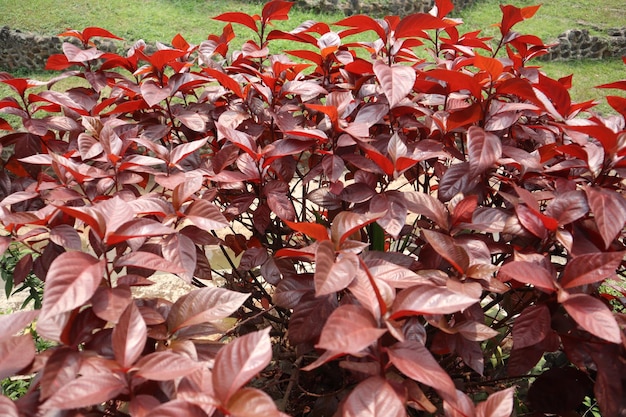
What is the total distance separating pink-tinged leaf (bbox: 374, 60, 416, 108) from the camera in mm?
879

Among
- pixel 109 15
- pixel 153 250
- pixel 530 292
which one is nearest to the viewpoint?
pixel 153 250

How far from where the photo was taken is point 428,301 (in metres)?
0.60

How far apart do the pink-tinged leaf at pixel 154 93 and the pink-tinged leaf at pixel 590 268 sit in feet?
2.72

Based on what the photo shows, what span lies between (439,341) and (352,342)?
1.10 ft

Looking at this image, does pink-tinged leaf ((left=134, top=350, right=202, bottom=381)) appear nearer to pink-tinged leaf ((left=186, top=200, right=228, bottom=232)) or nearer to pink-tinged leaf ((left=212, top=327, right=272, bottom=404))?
pink-tinged leaf ((left=212, top=327, right=272, bottom=404))

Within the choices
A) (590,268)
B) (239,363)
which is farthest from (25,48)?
(590,268)

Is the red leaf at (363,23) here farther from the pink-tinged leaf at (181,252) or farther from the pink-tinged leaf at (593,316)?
the pink-tinged leaf at (593,316)

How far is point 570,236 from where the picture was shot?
76 centimetres

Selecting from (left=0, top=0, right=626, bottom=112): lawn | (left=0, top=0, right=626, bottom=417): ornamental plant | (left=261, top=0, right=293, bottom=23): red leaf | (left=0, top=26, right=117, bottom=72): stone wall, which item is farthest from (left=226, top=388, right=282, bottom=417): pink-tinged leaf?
(left=0, top=26, right=117, bottom=72): stone wall

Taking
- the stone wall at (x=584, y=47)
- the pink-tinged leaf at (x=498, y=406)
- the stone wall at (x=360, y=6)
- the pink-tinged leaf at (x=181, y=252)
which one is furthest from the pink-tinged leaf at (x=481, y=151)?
the stone wall at (x=360, y=6)

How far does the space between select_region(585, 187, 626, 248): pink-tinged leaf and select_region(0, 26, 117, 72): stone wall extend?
5.50 meters

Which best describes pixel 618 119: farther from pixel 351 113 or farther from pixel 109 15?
pixel 109 15

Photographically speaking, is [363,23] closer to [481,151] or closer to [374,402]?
[481,151]

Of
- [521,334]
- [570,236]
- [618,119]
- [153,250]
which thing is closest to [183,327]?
[153,250]
